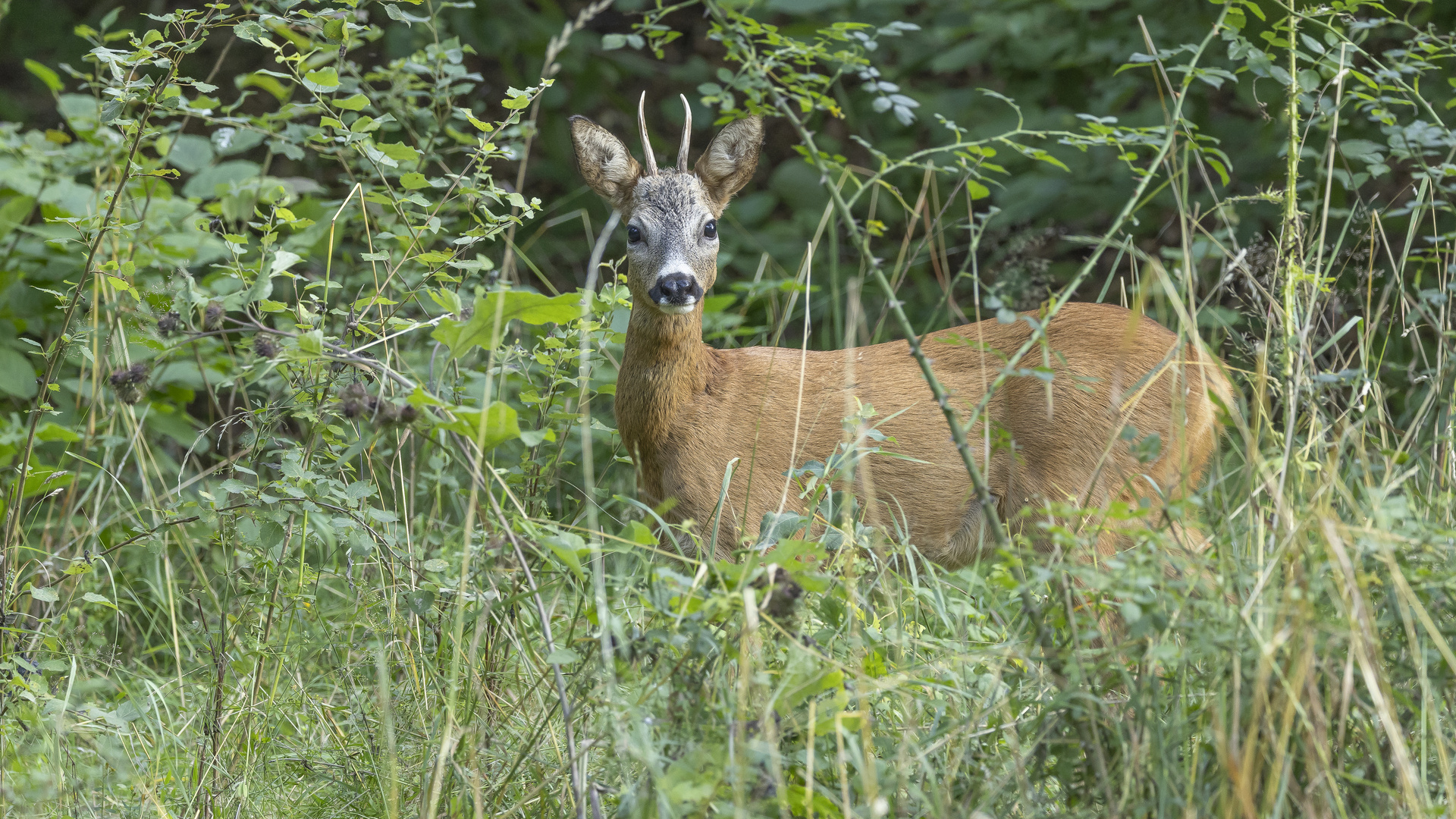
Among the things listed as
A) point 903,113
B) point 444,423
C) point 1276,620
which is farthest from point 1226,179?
point 444,423

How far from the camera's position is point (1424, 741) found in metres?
1.92

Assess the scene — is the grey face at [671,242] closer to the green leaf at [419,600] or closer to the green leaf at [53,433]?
the green leaf at [419,600]

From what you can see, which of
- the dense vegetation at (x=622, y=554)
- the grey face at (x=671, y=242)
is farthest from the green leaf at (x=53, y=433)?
the grey face at (x=671, y=242)

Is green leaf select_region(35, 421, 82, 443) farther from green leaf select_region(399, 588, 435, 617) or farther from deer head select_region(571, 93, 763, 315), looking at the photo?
deer head select_region(571, 93, 763, 315)

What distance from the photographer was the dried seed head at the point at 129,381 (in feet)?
7.40

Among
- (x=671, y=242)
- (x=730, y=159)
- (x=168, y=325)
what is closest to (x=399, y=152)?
(x=168, y=325)

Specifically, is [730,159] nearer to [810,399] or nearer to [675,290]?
[675,290]

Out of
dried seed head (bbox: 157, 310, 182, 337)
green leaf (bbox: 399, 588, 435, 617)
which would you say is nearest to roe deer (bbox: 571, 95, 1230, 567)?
green leaf (bbox: 399, 588, 435, 617)

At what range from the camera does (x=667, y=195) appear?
3734 millimetres

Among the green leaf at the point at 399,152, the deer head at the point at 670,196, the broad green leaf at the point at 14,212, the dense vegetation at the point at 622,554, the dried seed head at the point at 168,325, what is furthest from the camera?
the broad green leaf at the point at 14,212

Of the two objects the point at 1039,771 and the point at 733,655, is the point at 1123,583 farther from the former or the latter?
the point at 733,655

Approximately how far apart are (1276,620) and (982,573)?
205 cm

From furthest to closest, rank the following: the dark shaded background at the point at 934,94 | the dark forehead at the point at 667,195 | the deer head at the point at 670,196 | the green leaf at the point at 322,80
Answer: the dark shaded background at the point at 934,94
the dark forehead at the point at 667,195
the deer head at the point at 670,196
the green leaf at the point at 322,80

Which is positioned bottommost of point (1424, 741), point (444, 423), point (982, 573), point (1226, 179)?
point (982, 573)
